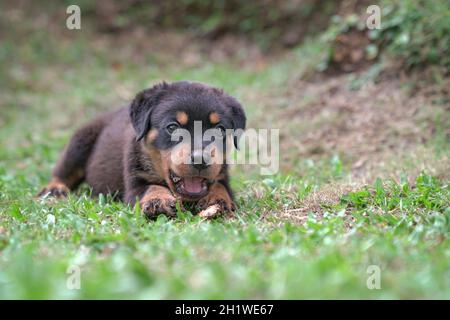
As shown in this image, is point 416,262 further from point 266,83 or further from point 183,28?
point 183,28

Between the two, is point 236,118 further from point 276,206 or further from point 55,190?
point 55,190

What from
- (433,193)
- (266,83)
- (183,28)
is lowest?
(433,193)

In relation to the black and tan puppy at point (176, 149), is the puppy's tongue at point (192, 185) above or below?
below

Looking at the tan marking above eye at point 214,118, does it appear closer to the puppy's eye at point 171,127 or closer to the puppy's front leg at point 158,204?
the puppy's eye at point 171,127

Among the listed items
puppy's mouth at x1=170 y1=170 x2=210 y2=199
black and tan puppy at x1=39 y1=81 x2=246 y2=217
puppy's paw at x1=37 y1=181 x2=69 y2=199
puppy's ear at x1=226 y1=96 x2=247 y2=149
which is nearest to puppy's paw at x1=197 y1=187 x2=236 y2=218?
black and tan puppy at x1=39 y1=81 x2=246 y2=217

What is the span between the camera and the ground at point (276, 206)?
293cm

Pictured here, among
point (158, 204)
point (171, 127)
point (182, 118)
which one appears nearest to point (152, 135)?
point (171, 127)

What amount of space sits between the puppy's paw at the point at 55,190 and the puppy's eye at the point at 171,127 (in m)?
1.55

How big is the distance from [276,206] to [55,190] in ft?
7.92

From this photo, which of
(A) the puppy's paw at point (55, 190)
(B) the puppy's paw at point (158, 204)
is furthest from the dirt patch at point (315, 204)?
(A) the puppy's paw at point (55, 190)

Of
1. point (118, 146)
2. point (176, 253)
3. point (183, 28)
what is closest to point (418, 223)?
point (176, 253)

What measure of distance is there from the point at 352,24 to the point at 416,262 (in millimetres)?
5719

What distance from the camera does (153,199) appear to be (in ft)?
15.1

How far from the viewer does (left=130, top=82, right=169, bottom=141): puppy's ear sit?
4945mm
